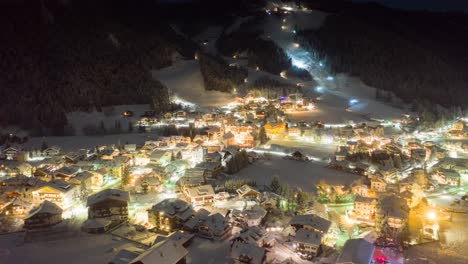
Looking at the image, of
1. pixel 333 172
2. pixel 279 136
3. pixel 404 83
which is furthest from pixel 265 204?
pixel 404 83

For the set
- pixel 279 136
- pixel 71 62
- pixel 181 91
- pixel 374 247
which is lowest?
pixel 374 247

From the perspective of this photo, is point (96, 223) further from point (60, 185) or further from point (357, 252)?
point (357, 252)

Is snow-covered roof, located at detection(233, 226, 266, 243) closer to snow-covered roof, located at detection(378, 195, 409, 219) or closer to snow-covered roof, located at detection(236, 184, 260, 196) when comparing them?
snow-covered roof, located at detection(236, 184, 260, 196)

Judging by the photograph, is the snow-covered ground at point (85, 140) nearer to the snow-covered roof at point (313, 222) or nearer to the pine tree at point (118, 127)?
the pine tree at point (118, 127)

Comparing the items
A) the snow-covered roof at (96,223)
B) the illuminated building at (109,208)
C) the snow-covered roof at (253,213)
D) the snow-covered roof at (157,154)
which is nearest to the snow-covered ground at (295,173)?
the snow-covered roof at (253,213)

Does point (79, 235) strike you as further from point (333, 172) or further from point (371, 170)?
point (371, 170)

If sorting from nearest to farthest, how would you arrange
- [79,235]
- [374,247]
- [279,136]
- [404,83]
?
[374,247], [79,235], [279,136], [404,83]

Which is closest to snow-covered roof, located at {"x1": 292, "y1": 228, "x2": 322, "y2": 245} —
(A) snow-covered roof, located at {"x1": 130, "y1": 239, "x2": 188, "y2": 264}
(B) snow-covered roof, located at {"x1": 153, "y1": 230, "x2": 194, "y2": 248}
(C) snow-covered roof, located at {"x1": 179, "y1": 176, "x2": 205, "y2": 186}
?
(B) snow-covered roof, located at {"x1": 153, "y1": 230, "x2": 194, "y2": 248}
